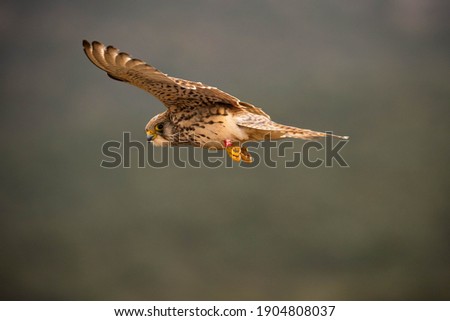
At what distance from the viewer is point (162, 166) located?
115 inches

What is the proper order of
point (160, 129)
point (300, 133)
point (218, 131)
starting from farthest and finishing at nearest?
point (160, 129) → point (218, 131) → point (300, 133)

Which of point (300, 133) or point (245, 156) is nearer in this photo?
point (300, 133)

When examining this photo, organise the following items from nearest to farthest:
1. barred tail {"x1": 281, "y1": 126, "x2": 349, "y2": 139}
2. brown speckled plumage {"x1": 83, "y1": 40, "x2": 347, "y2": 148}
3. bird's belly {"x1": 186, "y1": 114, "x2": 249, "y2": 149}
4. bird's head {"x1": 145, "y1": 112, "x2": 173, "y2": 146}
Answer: barred tail {"x1": 281, "y1": 126, "x2": 349, "y2": 139}, brown speckled plumage {"x1": 83, "y1": 40, "x2": 347, "y2": 148}, bird's belly {"x1": 186, "y1": 114, "x2": 249, "y2": 149}, bird's head {"x1": 145, "y1": 112, "x2": 173, "y2": 146}

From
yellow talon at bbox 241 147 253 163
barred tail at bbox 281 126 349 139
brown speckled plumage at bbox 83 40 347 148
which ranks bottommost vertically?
yellow talon at bbox 241 147 253 163

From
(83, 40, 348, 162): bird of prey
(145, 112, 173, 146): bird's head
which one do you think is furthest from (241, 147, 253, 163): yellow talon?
(145, 112, 173, 146): bird's head

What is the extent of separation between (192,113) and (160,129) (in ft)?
0.47

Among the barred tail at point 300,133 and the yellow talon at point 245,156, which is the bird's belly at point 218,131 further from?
the barred tail at point 300,133

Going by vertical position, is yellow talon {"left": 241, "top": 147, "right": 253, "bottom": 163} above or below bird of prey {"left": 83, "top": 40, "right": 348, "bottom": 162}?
below

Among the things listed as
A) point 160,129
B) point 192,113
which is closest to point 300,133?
point 192,113

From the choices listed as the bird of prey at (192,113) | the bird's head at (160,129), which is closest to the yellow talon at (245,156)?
the bird of prey at (192,113)

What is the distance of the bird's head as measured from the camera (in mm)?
2316

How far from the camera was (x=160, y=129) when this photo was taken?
7.64 feet

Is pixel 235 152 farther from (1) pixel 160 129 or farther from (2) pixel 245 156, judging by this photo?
(1) pixel 160 129

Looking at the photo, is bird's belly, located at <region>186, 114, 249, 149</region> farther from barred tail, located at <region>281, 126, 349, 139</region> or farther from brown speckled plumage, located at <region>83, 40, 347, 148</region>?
barred tail, located at <region>281, 126, 349, 139</region>
